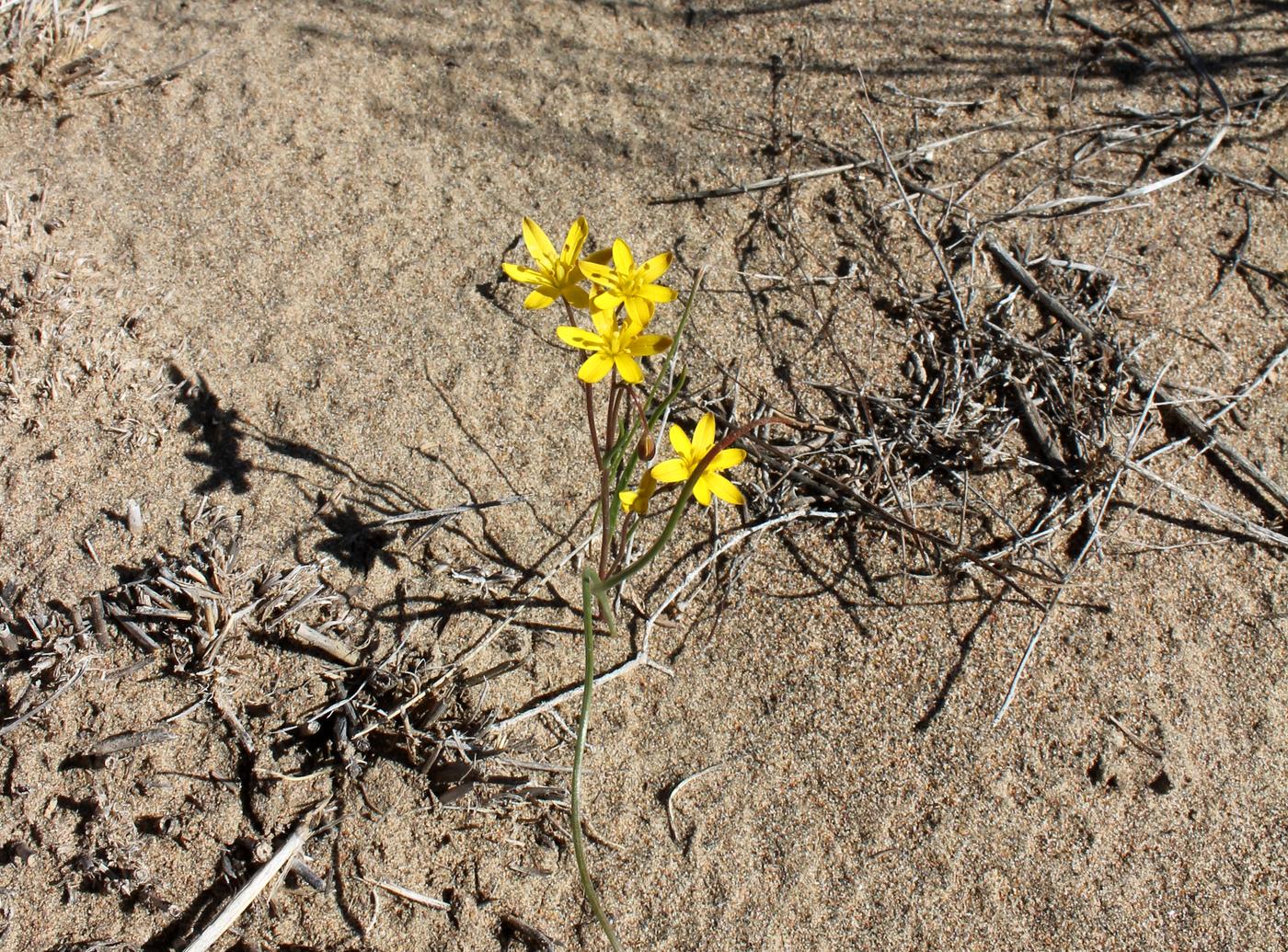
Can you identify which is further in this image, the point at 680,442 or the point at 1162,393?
the point at 1162,393

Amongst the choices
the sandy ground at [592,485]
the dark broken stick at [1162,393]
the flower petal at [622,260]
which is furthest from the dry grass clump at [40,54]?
the dark broken stick at [1162,393]

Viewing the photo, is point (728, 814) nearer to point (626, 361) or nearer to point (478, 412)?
point (626, 361)

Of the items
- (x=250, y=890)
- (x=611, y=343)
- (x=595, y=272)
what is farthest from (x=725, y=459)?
(x=250, y=890)

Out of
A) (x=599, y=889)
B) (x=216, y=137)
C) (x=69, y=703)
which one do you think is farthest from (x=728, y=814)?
(x=216, y=137)

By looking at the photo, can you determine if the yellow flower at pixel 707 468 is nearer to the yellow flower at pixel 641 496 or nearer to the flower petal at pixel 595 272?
the yellow flower at pixel 641 496

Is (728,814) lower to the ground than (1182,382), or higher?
lower

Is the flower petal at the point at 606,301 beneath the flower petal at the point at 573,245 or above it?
beneath

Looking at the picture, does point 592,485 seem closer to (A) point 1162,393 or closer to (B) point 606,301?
(B) point 606,301
